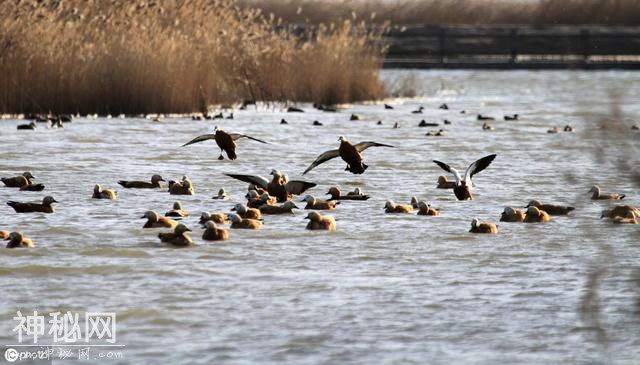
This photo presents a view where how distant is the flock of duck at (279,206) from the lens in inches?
378

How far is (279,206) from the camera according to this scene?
11.1m

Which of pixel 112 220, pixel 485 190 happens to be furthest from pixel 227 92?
pixel 112 220

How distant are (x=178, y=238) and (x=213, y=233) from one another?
289 millimetres

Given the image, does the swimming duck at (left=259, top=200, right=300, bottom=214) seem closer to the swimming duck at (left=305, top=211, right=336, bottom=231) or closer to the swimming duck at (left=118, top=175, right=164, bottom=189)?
the swimming duck at (left=305, top=211, right=336, bottom=231)

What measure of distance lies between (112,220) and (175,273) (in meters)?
2.48

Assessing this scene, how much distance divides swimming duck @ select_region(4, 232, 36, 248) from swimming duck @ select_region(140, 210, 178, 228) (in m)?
1.11

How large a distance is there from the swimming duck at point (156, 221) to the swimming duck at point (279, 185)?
141 cm

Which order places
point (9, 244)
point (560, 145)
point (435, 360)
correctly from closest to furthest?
point (435, 360)
point (9, 244)
point (560, 145)

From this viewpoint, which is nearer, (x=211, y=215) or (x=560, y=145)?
(x=211, y=215)

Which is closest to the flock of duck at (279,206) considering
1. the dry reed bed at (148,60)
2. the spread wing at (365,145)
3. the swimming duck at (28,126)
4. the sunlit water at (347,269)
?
the spread wing at (365,145)

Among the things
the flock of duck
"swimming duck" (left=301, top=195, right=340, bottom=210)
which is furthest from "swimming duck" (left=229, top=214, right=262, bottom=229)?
"swimming duck" (left=301, top=195, right=340, bottom=210)

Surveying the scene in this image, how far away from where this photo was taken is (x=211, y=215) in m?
10.2

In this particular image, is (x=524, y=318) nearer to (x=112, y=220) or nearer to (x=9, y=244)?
(x=9, y=244)

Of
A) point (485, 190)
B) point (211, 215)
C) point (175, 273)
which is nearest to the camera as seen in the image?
point (175, 273)
